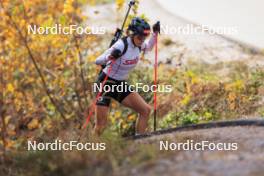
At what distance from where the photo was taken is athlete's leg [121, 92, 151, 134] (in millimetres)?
8797

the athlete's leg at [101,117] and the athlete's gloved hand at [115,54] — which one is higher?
the athlete's gloved hand at [115,54]

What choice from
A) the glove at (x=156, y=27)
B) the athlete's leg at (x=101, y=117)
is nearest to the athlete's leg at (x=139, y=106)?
the athlete's leg at (x=101, y=117)

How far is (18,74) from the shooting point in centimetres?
1513

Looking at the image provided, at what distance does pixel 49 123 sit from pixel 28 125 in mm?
603

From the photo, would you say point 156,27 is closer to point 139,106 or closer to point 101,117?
point 139,106

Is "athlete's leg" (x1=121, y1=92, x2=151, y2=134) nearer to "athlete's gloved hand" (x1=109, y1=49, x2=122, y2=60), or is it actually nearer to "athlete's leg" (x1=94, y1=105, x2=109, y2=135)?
"athlete's leg" (x1=94, y1=105, x2=109, y2=135)

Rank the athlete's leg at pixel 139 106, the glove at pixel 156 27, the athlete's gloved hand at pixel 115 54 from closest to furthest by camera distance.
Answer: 1. the athlete's gloved hand at pixel 115 54
2. the athlete's leg at pixel 139 106
3. the glove at pixel 156 27

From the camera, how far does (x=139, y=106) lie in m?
8.85

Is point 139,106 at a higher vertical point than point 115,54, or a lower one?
lower

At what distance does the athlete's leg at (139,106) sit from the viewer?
880 centimetres

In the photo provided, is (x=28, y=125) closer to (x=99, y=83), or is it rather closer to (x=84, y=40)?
(x=84, y=40)

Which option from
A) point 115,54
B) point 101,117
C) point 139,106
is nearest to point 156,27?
point 115,54

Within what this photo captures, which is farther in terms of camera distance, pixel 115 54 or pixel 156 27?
pixel 156 27

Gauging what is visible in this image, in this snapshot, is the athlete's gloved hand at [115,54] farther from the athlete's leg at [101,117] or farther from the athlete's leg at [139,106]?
the athlete's leg at [101,117]
